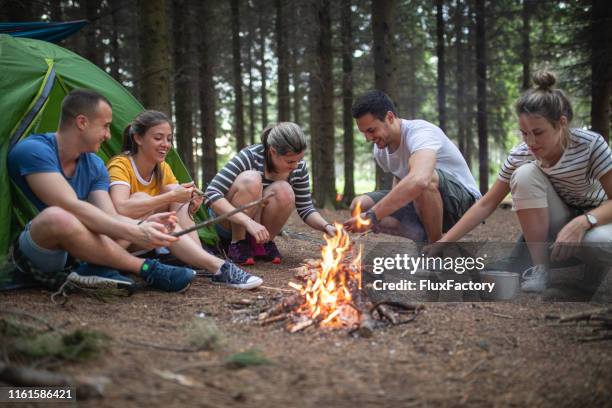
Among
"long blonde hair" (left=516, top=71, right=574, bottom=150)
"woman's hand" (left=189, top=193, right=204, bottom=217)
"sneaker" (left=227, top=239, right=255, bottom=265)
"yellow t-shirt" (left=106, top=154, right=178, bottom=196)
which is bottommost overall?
"sneaker" (left=227, top=239, right=255, bottom=265)

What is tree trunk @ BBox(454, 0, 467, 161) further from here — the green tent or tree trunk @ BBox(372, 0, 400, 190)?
the green tent

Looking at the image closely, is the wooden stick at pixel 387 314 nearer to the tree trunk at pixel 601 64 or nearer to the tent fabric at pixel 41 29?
the tent fabric at pixel 41 29

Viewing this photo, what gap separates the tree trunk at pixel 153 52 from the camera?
6.04 m

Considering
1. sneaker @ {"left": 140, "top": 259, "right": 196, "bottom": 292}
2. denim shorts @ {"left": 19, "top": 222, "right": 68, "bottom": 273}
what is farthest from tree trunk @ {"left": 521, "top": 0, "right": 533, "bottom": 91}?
denim shorts @ {"left": 19, "top": 222, "right": 68, "bottom": 273}

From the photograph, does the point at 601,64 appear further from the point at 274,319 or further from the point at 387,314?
the point at 274,319

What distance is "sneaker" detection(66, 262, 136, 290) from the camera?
3.45 meters

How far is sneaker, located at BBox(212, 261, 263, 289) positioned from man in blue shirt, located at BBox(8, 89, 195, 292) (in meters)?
0.27

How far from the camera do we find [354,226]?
379cm

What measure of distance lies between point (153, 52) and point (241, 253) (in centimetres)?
294

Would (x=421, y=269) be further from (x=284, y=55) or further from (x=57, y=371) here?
(x=284, y=55)

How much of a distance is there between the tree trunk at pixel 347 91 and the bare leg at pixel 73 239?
8.96 meters

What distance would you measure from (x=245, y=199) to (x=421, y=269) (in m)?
1.59

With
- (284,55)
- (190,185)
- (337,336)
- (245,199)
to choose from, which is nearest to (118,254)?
(190,185)

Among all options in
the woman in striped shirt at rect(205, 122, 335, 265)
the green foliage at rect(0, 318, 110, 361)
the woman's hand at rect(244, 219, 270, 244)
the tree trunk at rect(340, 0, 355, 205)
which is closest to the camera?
the green foliage at rect(0, 318, 110, 361)
